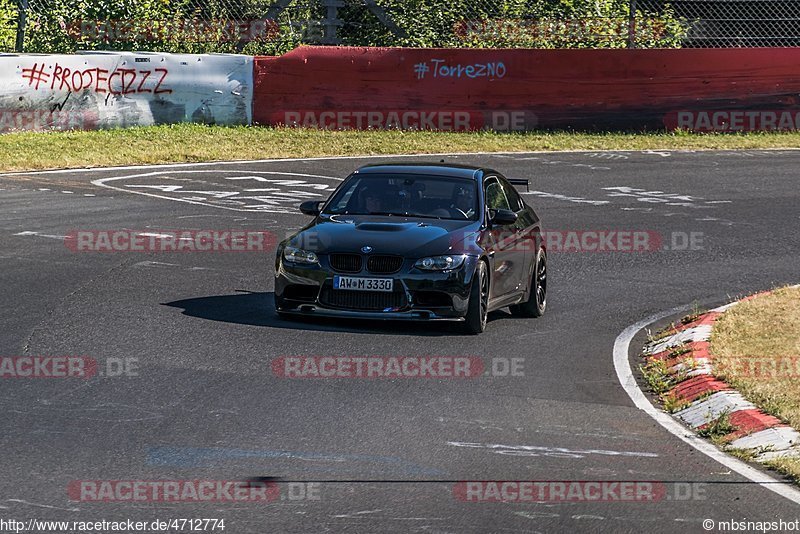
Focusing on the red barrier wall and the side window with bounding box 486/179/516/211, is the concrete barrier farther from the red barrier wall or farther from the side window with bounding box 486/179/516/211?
the side window with bounding box 486/179/516/211

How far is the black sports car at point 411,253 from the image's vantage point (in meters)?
12.0

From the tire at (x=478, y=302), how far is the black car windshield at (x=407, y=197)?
85cm

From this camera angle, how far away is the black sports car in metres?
12.0

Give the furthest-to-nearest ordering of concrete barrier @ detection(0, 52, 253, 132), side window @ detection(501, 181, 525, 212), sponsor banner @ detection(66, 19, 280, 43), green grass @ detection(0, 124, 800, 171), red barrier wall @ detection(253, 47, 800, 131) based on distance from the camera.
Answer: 1. sponsor banner @ detection(66, 19, 280, 43)
2. red barrier wall @ detection(253, 47, 800, 131)
3. concrete barrier @ detection(0, 52, 253, 132)
4. green grass @ detection(0, 124, 800, 171)
5. side window @ detection(501, 181, 525, 212)

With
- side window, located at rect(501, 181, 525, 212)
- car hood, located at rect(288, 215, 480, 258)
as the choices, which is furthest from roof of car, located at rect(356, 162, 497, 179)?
car hood, located at rect(288, 215, 480, 258)

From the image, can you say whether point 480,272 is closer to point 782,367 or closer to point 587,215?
point 782,367

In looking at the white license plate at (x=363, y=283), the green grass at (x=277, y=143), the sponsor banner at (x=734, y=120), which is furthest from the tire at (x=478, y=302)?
the sponsor banner at (x=734, y=120)

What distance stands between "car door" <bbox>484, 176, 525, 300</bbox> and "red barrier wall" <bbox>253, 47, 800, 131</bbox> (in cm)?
1400

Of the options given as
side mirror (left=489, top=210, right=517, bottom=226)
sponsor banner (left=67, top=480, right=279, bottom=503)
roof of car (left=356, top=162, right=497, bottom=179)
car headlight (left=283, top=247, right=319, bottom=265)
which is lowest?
sponsor banner (left=67, top=480, right=279, bottom=503)

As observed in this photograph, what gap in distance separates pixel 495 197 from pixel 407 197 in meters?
0.99

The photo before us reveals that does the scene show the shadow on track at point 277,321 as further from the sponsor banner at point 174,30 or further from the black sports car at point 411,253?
the sponsor banner at point 174,30

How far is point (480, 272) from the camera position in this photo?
12.1 meters

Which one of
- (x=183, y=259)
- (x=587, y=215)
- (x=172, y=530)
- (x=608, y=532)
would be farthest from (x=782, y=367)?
(x=587, y=215)

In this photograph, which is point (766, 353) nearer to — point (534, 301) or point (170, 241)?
point (534, 301)
